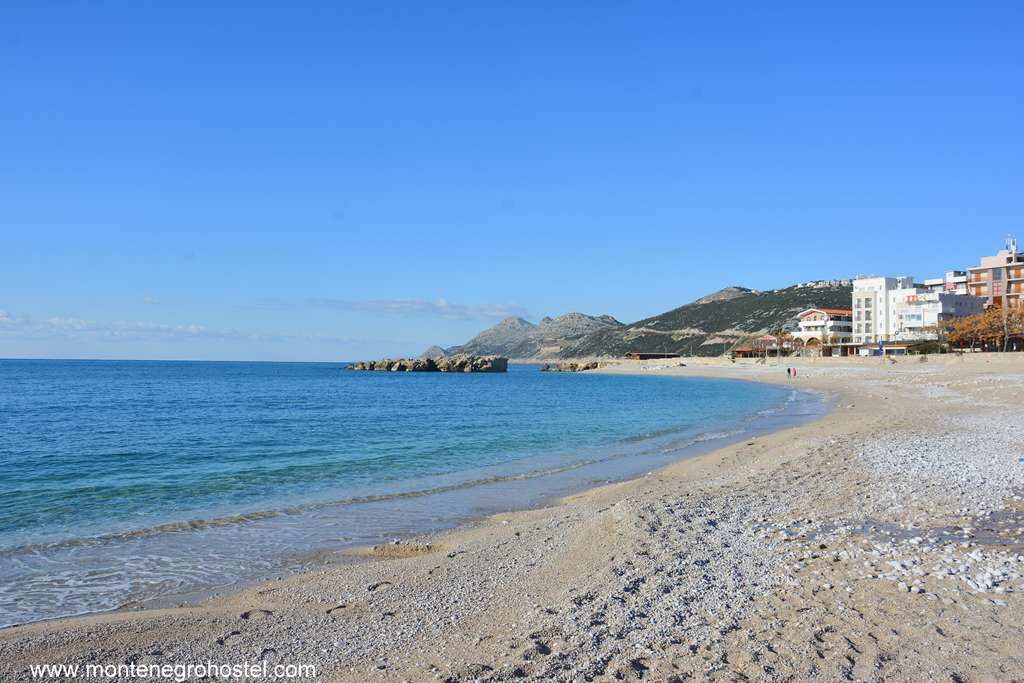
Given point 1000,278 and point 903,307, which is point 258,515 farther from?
point 1000,278

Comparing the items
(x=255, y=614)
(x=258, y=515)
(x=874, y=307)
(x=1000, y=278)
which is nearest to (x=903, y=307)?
(x=874, y=307)

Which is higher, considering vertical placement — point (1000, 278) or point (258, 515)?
point (1000, 278)

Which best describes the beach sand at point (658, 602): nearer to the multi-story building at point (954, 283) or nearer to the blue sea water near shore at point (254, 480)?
the blue sea water near shore at point (254, 480)

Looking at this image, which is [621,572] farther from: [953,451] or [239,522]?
[953,451]

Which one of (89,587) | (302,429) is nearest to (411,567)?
(89,587)

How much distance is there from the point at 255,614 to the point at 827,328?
12485 cm

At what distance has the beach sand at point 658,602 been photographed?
554 centimetres

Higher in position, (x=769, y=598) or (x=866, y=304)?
(x=866, y=304)

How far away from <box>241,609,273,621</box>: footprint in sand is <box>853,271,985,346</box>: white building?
10265 cm

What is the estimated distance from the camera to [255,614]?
741cm

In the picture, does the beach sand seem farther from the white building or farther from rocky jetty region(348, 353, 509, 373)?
rocky jetty region(348, 353, 509, 373)

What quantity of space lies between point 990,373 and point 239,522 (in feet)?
193

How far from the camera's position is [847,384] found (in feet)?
193

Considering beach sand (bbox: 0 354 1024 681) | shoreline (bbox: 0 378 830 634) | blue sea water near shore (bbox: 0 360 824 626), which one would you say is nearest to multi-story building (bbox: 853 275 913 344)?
blue sea water near shore (bbox: 0 360 824 626)
